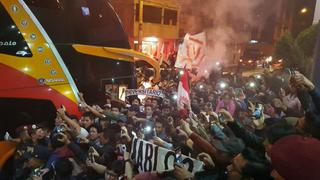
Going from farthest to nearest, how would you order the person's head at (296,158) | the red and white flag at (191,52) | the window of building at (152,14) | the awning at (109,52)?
1. the window of building at (152,14)
2. the red and white flag at (191,52)
3. the awning at (109,52)
4. the person's head at (296,158)

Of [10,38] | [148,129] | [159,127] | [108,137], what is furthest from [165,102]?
[10,38]

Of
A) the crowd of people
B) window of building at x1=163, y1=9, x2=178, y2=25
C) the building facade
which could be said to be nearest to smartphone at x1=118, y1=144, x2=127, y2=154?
the crowd of people

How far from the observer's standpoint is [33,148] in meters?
4.37

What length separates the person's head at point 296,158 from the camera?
6.11 feet

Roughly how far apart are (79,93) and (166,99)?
6.35 ft

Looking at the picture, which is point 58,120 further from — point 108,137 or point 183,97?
point 183,97

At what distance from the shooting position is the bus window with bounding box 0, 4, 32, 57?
445 cm

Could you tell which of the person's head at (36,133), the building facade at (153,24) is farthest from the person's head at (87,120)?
the building facade at (153,24)

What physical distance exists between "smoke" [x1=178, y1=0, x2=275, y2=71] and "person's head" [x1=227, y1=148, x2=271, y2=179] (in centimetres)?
1358

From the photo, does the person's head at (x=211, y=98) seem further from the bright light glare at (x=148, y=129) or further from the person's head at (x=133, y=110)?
the bright light glare at (x=148, y=129)

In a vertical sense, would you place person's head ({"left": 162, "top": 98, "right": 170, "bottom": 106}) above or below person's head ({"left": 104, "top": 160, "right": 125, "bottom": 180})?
above

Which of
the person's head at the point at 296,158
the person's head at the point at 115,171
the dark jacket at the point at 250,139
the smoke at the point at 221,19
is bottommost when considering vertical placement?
the person's head at the point at 115,171

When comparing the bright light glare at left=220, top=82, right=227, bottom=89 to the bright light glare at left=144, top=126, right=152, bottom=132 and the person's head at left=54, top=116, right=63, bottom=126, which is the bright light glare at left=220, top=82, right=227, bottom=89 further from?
the person's head at left=54, top=116, right=63, bottom=126

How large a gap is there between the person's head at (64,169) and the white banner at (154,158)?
64 cm
